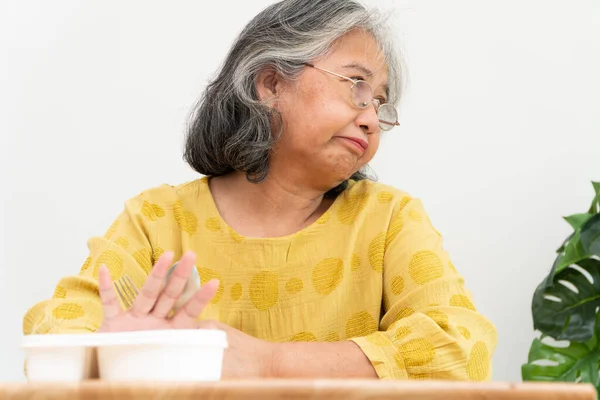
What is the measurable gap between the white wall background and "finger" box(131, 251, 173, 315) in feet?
6.16

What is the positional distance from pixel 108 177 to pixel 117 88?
1.04 ft

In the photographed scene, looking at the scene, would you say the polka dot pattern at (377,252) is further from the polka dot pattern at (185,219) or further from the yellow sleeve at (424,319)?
the polka dot pattern at (185,219)

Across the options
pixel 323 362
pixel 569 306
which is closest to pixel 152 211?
pixel 323 362

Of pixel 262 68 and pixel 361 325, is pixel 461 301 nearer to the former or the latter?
pixel 361 325

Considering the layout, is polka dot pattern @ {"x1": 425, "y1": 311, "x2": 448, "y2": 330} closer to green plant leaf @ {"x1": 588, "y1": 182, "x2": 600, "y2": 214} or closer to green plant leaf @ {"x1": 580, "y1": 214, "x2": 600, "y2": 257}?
green plant leaf @ {"x1": 580, "y1": 214, "x2": 600, "y2": 257}

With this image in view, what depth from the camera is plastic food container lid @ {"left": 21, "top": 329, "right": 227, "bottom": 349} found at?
2.66 ft

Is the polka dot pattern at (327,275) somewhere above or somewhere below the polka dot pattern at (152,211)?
below

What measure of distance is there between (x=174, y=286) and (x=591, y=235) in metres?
1.77

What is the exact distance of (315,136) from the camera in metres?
1.71

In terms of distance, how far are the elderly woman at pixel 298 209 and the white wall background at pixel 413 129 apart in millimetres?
991

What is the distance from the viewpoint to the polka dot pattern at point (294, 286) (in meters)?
A: 1.73

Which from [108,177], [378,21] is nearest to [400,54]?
[378,21]

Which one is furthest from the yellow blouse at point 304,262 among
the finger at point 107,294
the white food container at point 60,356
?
the white food container at point 60,356

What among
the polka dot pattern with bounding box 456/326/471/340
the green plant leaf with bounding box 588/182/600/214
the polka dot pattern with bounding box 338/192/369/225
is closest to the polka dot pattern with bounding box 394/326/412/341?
the polka dot pattern with bounding box 456/326/471/340
